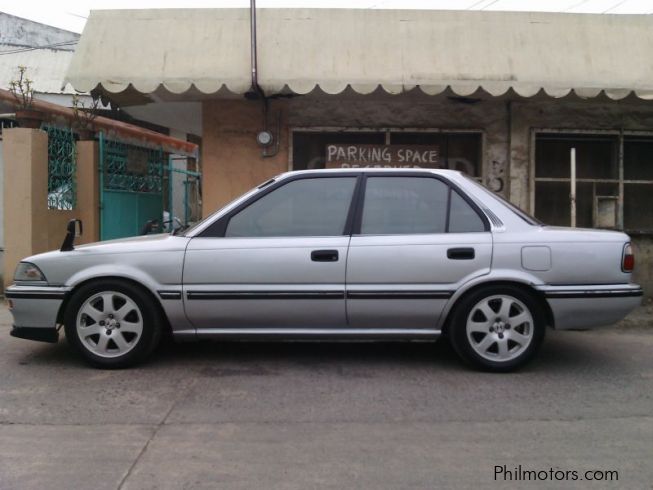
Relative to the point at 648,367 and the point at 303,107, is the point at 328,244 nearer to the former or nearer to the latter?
the point at 648,367

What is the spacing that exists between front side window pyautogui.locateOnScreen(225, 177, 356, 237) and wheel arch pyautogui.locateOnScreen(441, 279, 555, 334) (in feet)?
3.40

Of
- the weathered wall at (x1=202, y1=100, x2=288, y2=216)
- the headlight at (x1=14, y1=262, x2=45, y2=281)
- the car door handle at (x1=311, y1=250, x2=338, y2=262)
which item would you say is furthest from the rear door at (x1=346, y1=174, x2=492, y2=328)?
the weathered wall at (x1=202, y1=100, x2=288, y2=216)

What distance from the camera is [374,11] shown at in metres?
7.77

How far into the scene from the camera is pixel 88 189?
848 centimetres

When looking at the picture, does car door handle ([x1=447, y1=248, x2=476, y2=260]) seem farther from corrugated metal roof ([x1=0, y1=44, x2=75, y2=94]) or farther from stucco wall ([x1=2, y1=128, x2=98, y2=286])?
corrugated metal roof ([x1=0, y1=44, x2=75, y2=94])

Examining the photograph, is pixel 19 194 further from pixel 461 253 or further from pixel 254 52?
pixel 461 253

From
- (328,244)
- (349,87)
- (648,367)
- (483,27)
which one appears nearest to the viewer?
(328,244)

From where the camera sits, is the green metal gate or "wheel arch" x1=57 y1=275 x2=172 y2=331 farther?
the green metal gate

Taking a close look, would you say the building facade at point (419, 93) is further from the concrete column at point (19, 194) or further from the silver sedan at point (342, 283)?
the silver sedan at point (342, 283)

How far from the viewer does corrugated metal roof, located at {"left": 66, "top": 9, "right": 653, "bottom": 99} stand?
7.15 meters

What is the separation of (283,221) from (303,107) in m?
3.53

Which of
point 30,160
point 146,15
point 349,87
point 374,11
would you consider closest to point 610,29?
point 374,11

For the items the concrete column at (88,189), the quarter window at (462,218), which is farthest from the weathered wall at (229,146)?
the quarter window at (462,218)

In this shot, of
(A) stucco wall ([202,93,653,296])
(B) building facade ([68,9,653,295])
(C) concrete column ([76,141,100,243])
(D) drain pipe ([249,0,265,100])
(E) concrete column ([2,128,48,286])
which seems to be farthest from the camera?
(C) concrete column ([76,141,100,243])
